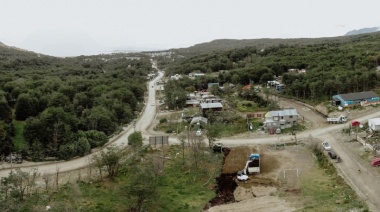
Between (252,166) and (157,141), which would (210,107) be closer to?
(157,141)

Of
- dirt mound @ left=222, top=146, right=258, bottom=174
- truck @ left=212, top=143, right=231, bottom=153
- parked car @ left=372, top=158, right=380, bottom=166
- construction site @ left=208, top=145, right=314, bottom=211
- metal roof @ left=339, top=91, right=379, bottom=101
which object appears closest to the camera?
construction site @ left=208, top=145, right=314, bottom=211

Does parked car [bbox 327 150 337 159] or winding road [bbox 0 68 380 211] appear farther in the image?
parked car [bbox 327 150 337 159]

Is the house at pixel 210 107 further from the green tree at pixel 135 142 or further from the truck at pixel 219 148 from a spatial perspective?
the green tree at pixel 135 142

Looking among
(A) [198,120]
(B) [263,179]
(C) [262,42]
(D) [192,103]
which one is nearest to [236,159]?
(B) [263,179]

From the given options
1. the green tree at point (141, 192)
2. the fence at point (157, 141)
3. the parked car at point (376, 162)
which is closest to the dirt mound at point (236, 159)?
the fence at point (157, 141)

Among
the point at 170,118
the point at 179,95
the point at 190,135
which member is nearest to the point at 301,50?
the point at 179,95

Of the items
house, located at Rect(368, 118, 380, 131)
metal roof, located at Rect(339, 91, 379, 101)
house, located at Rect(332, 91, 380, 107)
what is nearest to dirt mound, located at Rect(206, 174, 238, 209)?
house, located at Rect(368, 118, 380, 131)

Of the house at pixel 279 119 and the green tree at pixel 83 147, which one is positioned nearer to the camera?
the green tree at pixel 83 147

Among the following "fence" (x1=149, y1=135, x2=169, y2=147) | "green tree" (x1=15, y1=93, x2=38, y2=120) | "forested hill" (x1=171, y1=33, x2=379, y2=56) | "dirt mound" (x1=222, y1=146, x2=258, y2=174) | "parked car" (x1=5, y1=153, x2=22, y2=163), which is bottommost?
"dirt mound" (x1=222, y1=146, x2=258, y2=174)

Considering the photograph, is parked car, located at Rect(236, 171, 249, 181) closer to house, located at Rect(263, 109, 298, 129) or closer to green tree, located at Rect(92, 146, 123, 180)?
green tree, located at Rect(92, 146, 123, 180)

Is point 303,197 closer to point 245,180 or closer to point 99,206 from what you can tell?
point 245,180
